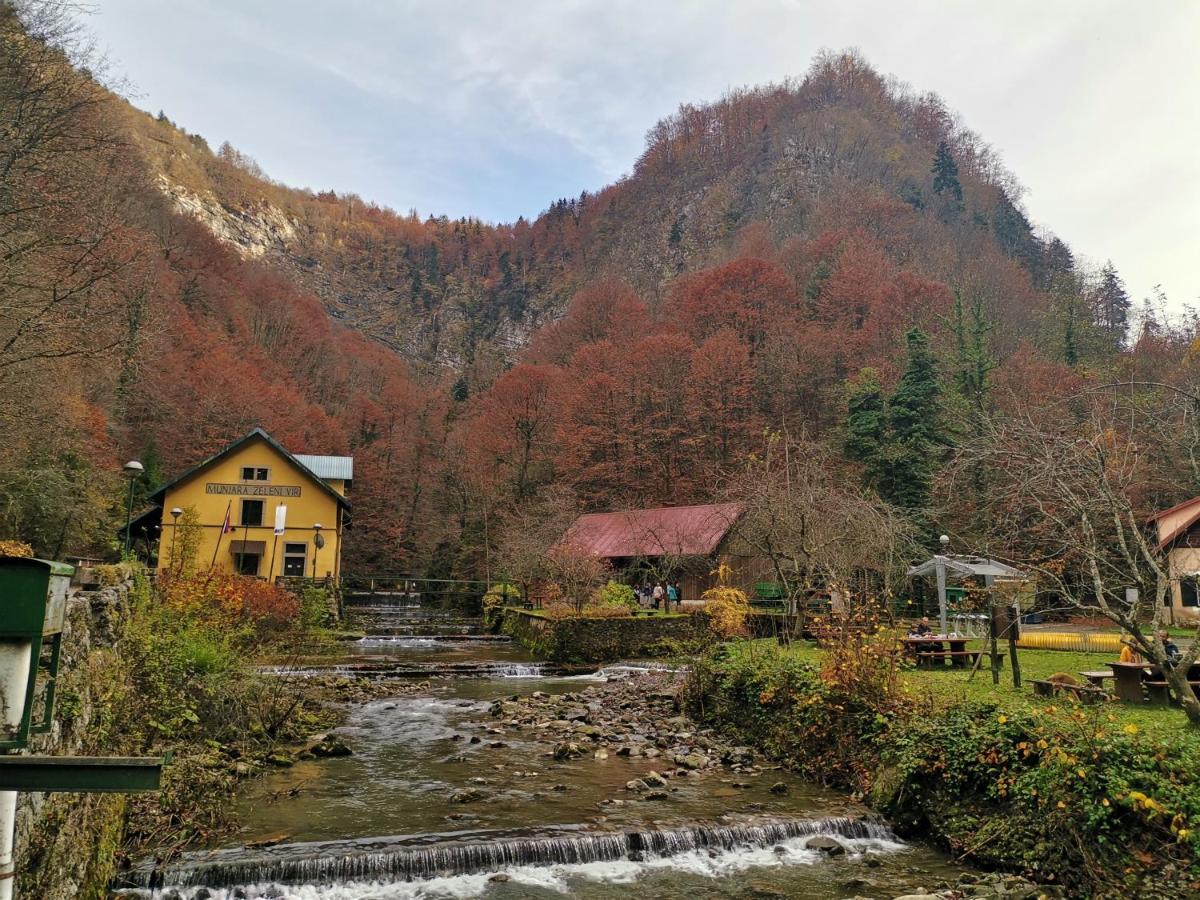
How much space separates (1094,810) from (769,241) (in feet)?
235

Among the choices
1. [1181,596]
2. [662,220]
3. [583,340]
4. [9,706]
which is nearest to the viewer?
[9,706]

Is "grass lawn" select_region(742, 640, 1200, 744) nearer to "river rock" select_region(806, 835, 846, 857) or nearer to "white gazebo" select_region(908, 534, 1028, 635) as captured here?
"river rock" select_region(806, 835, 846, 857)

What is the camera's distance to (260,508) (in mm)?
36562

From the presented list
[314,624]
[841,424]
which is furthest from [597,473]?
[314,624]

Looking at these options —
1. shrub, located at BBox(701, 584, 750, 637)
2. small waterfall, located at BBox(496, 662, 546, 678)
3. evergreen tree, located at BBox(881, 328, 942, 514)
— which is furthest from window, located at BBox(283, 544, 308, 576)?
evergreen tree, located at BBox(881, 328, 942, 514)

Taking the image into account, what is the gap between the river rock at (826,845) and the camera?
8695 millimetres

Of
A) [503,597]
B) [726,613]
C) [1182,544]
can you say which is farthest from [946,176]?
[726,613]

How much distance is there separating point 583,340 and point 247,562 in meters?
33.9

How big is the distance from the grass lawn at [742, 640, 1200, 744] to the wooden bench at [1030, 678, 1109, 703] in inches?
7.0

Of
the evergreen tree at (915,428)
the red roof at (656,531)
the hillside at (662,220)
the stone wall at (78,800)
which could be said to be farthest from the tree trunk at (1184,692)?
the hillside at (662,220)

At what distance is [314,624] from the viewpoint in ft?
80.0

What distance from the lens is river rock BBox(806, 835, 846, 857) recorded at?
8.70 m

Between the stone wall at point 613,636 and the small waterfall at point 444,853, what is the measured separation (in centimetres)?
1448

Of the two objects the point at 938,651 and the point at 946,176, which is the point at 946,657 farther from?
the point at 946,176
